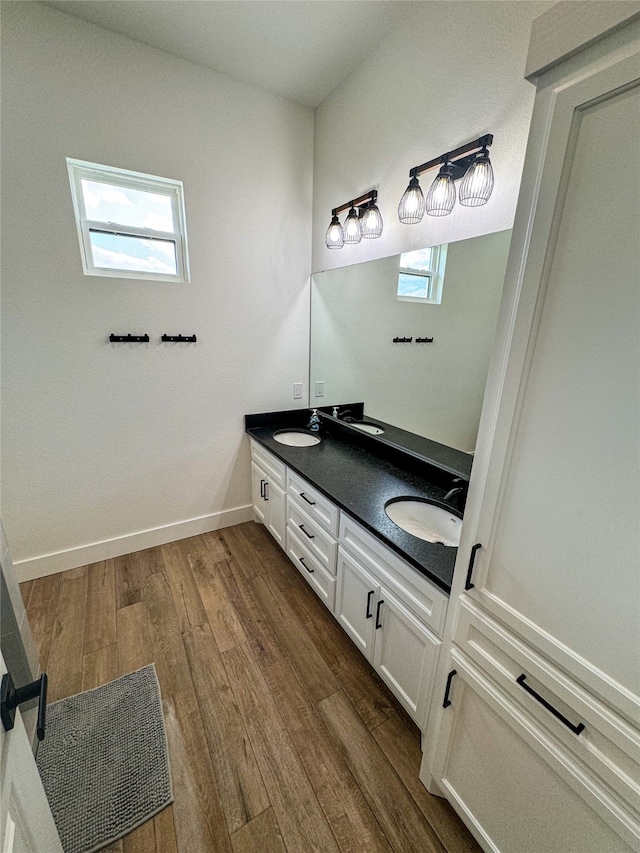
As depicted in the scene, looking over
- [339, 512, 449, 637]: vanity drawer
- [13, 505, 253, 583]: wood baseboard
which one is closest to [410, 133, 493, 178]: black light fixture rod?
[339, 512, 449, 637]: vanity drawer

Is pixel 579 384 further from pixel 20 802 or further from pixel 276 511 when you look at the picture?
pixel 276 511

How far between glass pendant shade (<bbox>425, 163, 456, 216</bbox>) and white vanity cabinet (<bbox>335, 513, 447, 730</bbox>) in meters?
1.47

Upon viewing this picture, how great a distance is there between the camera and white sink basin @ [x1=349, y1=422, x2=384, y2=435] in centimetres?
225

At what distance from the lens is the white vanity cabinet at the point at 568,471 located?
605mm

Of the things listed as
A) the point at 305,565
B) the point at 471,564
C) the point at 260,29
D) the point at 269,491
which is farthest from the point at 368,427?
the point at 260,29

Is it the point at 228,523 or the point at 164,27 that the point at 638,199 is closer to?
the point at 164,27

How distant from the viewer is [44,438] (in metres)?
2.04

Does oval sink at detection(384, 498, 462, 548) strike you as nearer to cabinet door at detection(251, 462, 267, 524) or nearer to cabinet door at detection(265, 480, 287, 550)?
cabinet door at detection(265, 480, 287, 550)

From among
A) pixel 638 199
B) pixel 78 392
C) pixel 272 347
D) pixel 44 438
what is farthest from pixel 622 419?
pixel 44 438

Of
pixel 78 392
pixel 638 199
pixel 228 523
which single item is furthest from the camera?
pixel 228 523

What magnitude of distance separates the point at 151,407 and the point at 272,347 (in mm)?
970

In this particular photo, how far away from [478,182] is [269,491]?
2.08 m

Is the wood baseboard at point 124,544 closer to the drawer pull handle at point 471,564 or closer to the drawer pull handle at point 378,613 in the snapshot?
the drawer pull handle at point 378,613

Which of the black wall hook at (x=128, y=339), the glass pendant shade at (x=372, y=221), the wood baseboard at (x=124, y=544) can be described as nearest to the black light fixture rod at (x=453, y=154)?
the glass pendant shade at (x=372, y=221)
